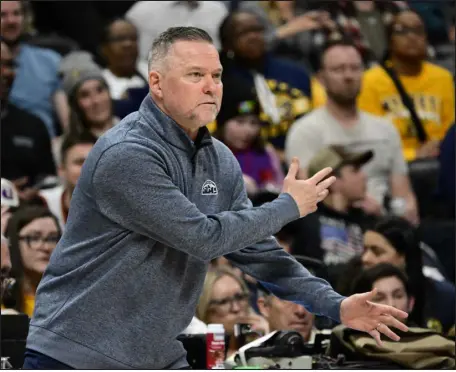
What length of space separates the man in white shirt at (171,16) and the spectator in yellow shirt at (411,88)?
116 cm

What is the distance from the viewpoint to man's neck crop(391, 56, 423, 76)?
25.5 feet

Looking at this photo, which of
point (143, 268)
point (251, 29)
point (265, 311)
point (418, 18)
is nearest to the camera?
point (143, 268)

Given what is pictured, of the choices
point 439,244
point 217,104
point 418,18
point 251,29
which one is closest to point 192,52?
point 217,104

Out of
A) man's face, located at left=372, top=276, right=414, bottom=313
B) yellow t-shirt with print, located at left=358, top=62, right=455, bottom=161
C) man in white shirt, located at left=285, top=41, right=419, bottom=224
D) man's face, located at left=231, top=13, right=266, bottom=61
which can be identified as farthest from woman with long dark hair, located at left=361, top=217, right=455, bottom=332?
man's face, located at left=231, top=13, right=266, bottom=61

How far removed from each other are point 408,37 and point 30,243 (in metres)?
3.50

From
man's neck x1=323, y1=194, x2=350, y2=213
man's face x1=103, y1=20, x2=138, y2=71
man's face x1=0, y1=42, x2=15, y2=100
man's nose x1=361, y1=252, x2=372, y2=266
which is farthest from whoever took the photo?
man's face x1=103, y1=20, x2=138, y2=71

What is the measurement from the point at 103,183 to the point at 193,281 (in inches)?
15.7

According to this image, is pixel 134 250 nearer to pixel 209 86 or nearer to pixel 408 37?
pixel 209 86

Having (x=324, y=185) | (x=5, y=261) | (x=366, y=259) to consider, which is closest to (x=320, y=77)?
(x=366, y=259)

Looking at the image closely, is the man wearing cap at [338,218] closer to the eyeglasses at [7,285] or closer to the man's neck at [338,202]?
the man's neck at [338,202]

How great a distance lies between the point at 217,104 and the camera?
3.20m

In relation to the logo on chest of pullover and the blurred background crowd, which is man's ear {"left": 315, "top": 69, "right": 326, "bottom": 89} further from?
the logo on chest of pullover

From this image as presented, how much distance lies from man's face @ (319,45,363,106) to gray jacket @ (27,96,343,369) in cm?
401

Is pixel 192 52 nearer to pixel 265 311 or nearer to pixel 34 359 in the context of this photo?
pixel 34 359
